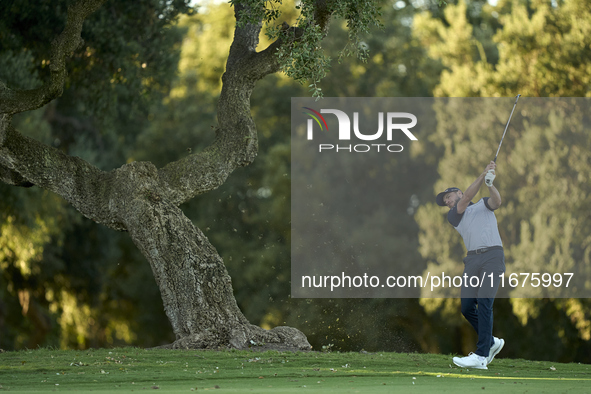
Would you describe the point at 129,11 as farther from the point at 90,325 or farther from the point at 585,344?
the point at 585,344

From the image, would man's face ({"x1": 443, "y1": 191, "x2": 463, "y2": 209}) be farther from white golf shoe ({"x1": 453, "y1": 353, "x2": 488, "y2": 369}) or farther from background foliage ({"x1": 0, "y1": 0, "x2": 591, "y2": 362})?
background foliage ({"x1": 0, "y1": 0, "x2": 591, "y2": 362})

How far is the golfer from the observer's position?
9133 millimetres

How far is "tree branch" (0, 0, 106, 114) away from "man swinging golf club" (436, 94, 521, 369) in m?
5.99

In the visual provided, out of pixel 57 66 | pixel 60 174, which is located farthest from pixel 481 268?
pixel 57 66

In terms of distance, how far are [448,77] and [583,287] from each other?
25.0 ft

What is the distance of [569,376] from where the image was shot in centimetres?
875

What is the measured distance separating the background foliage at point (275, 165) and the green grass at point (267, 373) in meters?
4.88

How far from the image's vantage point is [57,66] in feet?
36.1

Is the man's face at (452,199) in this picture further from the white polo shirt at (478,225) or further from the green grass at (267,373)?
the green grass at (267,373)

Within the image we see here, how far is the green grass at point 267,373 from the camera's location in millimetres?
6949

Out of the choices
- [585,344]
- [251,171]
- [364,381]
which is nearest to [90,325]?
[251,171]

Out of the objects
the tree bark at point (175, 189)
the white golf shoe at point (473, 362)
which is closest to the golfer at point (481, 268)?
the white golf shoe at point (473, 362)

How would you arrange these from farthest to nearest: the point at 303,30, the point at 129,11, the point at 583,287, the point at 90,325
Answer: the point at 90,325, the point at 583,287, the point at 129,11, the point at 303,30

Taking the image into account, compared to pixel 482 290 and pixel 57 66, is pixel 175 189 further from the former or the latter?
pixel 482 290
